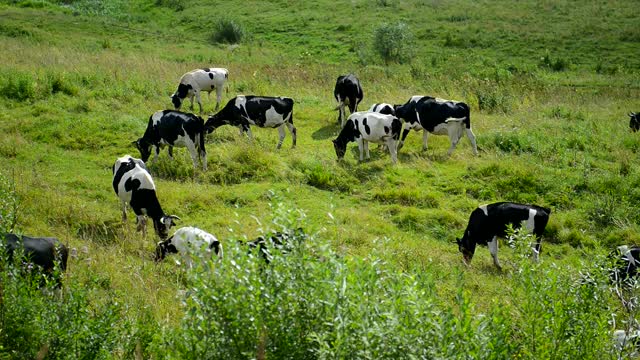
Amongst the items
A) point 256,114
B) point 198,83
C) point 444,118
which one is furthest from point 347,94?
point 198,83

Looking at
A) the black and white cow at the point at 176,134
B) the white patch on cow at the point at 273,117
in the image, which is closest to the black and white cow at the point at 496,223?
the black and white cow at the point at 176,134

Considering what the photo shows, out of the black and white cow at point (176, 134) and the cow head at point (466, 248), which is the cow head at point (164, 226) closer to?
the black and white cow at point (176, 134)

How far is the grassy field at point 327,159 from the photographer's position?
10.2 metres

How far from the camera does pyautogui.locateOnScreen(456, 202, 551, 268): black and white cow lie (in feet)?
36.7

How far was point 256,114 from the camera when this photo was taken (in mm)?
17250

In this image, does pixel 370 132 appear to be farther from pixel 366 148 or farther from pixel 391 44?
pixel 391 44

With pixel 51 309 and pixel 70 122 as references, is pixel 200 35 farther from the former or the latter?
pixel 51 309

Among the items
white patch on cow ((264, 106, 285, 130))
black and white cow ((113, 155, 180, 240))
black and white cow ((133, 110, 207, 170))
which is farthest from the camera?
white patch on cow ((264, 106, 285, 130))

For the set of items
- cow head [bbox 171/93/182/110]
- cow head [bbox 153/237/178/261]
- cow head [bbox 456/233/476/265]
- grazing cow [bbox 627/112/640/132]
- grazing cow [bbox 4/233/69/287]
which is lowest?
grazing cow [bbox 627/112/640/132]

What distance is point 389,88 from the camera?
23.3 metres

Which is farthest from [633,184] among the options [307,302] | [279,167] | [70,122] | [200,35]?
[200,35]

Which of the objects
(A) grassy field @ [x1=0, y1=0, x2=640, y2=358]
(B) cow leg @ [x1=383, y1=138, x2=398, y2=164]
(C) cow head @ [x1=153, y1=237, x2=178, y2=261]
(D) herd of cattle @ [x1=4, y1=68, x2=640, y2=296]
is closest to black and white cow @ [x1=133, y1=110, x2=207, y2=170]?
(D) herd of cattle @ [x1=4, y1=68, x2=640, y2=296]

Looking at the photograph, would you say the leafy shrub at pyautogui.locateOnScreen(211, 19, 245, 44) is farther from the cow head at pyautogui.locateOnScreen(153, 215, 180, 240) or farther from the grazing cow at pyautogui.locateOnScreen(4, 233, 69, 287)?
the grazing cow at pyautogui.locateOnScreen(4, 233, 69, 287)

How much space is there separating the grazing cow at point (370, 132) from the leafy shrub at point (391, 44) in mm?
16050
